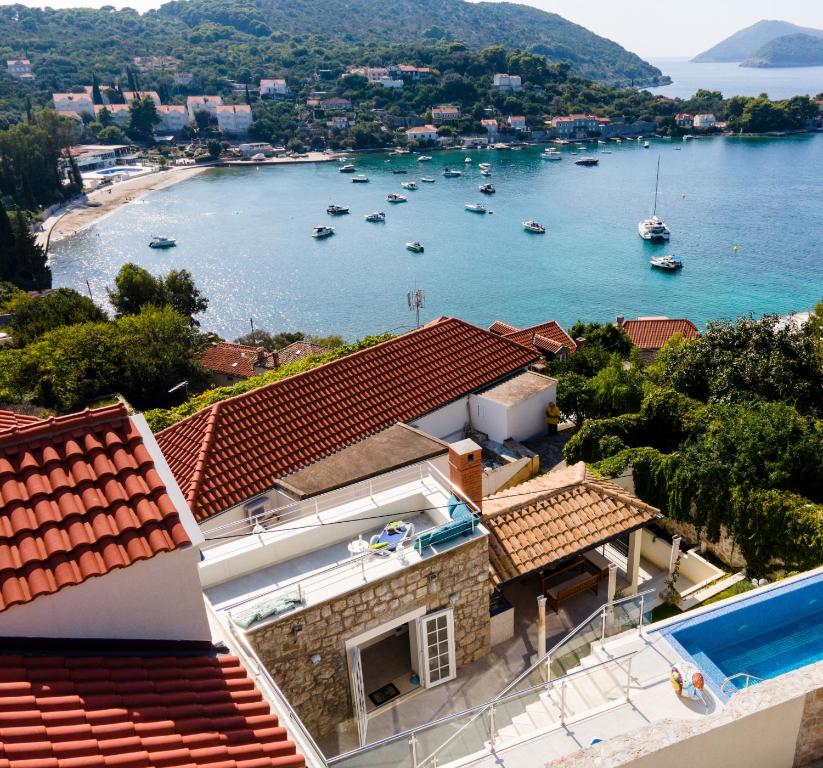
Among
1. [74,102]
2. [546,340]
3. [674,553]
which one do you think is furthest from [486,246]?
[74,102]

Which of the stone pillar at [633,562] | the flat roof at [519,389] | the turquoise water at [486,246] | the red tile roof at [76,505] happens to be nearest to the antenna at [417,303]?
the turquoise water at [486,246]

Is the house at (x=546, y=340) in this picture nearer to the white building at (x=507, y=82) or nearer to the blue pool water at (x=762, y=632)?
→ the blue pool water at (x=762, y=632)

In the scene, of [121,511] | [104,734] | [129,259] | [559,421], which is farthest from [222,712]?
[129,259]

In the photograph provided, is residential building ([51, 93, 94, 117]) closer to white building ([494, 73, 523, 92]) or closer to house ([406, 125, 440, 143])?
house ([406, 125, 440, 143])

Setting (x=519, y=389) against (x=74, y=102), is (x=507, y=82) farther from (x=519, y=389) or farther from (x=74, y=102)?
(x=519, y=389)

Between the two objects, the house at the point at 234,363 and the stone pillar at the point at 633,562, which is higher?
the stone pillar at the point at 633,562

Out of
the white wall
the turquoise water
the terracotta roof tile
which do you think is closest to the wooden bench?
the terracotta roof tile
